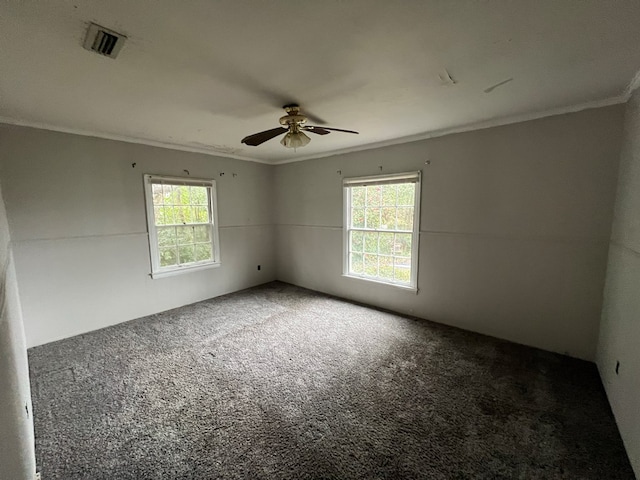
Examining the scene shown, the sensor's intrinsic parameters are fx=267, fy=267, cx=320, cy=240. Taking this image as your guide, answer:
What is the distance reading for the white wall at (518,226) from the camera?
243 cm

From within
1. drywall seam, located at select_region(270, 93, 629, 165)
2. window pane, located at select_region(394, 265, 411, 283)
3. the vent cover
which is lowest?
window pane, located at select_region(394, 265, 411, 283)

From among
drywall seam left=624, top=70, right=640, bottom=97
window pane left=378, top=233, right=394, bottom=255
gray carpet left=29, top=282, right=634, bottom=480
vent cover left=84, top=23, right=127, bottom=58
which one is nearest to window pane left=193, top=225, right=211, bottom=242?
gray carpet left=29, top=282, right=634, bottom=480

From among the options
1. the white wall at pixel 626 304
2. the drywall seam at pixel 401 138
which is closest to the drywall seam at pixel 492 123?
the drywall seam at pixel 401 138

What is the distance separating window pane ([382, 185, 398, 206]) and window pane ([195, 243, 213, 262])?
9.47 feet

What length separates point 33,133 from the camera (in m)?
2.77

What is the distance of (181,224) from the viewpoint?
4.00 metres

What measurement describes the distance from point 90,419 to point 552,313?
4.06m

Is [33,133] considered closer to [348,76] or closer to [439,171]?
[348,76]

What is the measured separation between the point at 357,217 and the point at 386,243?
0.62 m

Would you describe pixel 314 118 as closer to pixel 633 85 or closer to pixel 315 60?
pixel 315 60

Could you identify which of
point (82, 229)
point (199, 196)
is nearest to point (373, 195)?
point (199, 196)

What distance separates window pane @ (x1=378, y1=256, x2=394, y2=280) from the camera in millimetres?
3883

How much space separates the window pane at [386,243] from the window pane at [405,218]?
203 mm

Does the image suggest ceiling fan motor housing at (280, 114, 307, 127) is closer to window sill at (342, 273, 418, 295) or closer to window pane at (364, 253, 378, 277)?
window pane at (364, 253, 378, 277)
